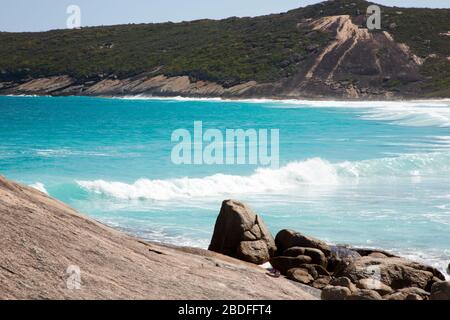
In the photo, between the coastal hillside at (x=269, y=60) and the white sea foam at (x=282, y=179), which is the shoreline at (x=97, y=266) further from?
the coastal hillside at (x=269, y=60)

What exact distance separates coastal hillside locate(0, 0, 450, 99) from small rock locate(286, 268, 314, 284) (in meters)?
105

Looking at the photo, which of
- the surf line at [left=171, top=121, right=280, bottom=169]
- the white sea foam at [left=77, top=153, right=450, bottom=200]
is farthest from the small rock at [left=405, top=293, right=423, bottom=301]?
the surf line at [left=171, top=121, right=280, bottom=169]

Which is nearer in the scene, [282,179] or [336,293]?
[336,293]

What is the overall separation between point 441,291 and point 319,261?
319cm

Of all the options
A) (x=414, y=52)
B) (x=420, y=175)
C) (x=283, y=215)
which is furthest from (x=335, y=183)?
(x=414, y=52)

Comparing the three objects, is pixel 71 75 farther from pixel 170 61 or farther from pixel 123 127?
pixel 123 127

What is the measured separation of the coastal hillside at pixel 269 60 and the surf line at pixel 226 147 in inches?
2546

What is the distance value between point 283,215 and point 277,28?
145526 mm

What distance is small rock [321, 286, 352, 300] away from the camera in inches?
357

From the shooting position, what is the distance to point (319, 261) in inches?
487

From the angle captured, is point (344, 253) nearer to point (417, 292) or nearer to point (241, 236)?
point (241, 236)

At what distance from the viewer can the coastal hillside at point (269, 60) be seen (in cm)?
12756

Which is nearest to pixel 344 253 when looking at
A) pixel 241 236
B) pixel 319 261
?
pixel 319 261

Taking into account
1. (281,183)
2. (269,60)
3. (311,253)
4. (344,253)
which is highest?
(269,60)
